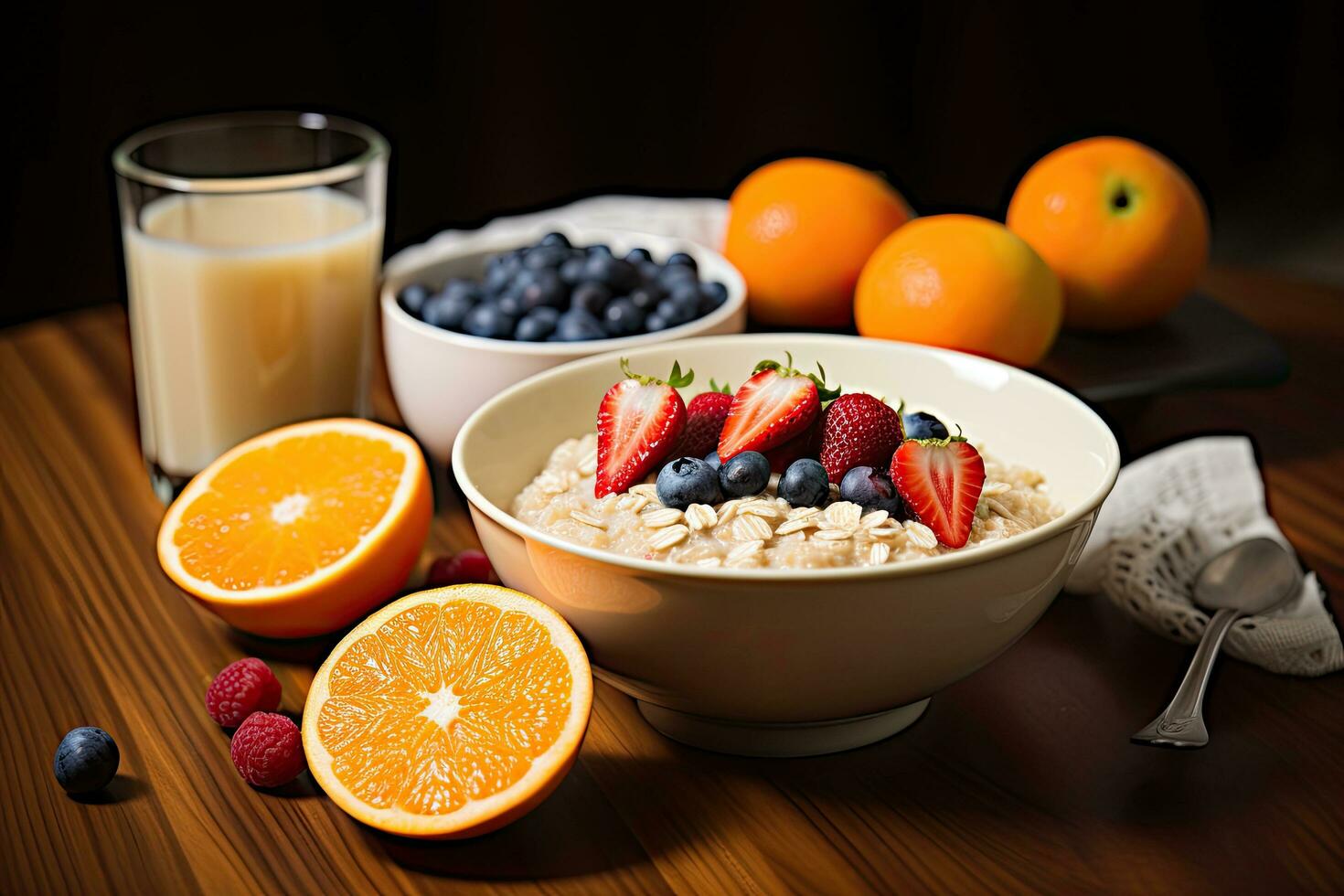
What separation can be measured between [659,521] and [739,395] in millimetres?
129

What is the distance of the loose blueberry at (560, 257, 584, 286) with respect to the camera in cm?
125

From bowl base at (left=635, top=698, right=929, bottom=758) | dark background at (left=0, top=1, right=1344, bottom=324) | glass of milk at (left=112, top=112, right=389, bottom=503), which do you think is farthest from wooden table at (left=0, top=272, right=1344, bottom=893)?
dark background at (left=0, top=1, right=1344, bottom=324)

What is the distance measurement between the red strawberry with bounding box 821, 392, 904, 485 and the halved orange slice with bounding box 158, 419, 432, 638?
338 millimetres

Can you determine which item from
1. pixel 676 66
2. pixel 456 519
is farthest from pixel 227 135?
pixel 676 66

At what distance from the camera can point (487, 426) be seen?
96cm

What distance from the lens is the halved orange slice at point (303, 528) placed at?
94 cm

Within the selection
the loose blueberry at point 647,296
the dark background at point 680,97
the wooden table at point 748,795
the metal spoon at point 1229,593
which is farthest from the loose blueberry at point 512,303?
the dark background at point 680,97

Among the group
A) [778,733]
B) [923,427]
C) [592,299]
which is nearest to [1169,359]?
[923,427]

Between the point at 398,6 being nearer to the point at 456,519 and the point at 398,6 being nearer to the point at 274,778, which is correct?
the point at 456,519

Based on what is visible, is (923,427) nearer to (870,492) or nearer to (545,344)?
(870,492)

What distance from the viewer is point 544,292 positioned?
122 cm

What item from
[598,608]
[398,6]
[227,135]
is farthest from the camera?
[398,6]

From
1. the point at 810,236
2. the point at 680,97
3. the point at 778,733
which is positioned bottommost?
the point at 680,97

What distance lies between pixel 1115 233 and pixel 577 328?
1.93 ft
